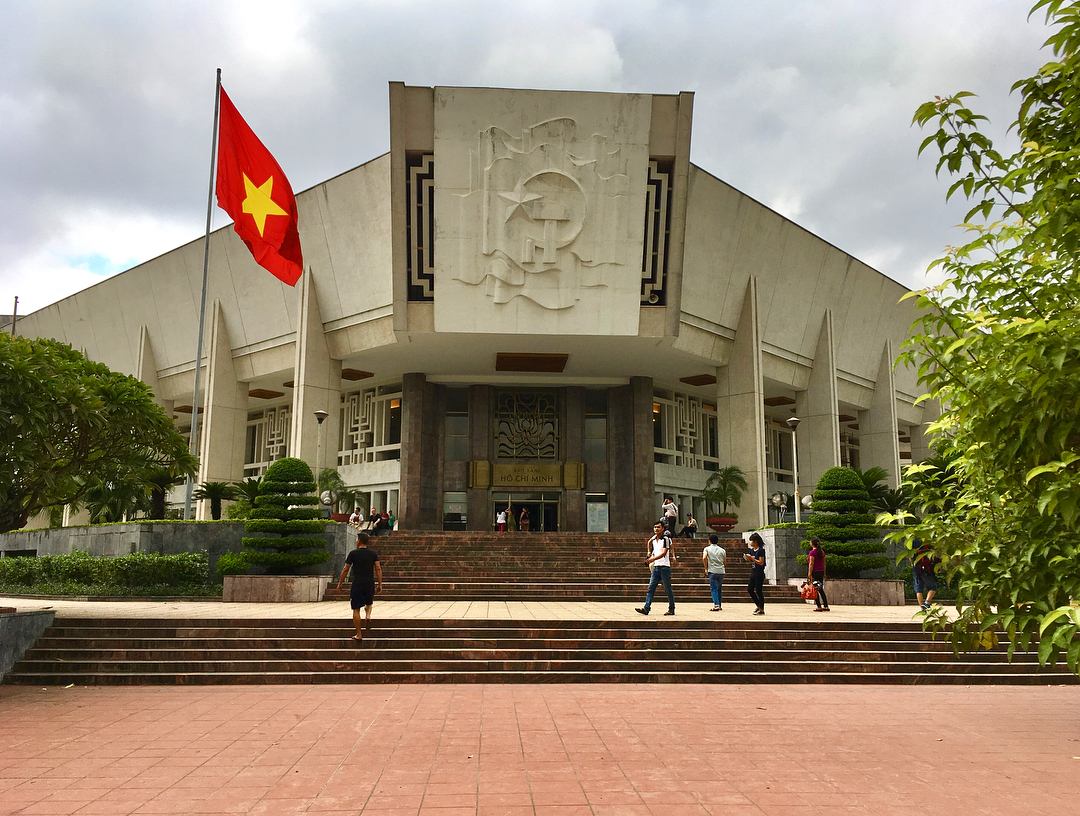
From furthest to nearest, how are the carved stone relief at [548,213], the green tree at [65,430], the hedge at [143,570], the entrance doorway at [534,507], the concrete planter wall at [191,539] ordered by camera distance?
the entrance doorway at [534,507], the carved stone relief at [548,213], the concrete planter wall at [191,539], the hedge at [143,570], the green tree at [65,430]

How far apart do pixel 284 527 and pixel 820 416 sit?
2290 cm

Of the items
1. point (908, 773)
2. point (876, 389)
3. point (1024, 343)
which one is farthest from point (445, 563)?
point (876, 389)

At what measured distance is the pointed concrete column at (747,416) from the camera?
29.2 meters

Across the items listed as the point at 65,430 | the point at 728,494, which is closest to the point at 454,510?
the point at 728,494

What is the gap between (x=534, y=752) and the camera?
250 inches

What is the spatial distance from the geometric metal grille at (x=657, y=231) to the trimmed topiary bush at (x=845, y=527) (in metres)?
9.90

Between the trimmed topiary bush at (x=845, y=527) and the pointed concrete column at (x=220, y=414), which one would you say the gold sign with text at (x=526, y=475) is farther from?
the trimmed topiary bush at (x=845, y=527)

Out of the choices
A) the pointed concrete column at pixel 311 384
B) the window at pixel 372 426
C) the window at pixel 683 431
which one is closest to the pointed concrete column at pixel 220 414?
the pointed concrete column at pixel 311 384

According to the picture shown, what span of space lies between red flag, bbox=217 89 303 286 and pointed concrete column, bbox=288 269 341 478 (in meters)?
9.24

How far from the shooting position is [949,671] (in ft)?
34.5

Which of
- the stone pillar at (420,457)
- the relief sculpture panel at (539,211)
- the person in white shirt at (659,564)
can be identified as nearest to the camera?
the person in white shirt at (659,564)

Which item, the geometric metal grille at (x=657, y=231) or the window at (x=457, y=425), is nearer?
the geometric metal grille at (x=657, y=231)

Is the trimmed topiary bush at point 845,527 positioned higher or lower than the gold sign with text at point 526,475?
lower

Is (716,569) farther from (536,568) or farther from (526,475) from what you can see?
(526,475)
